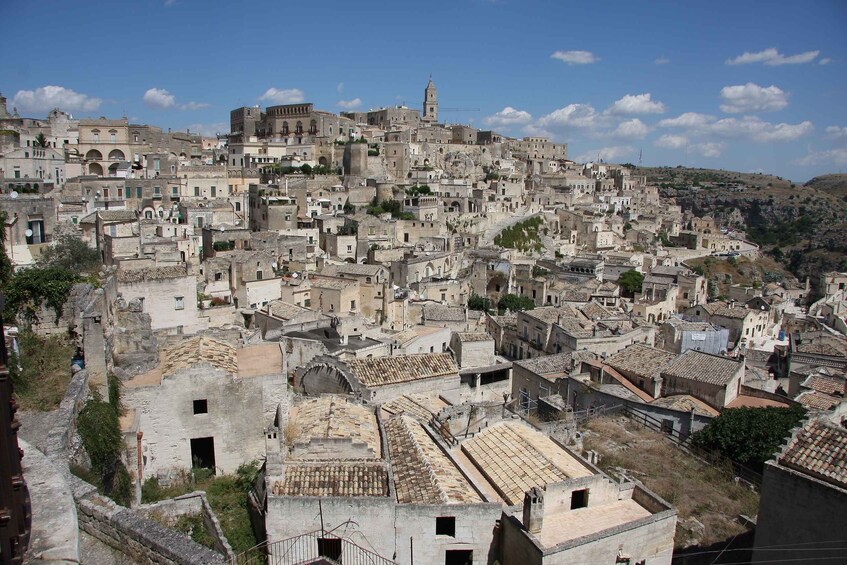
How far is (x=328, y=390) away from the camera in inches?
639

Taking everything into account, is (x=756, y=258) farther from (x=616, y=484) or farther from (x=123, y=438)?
(x=123, y=438)

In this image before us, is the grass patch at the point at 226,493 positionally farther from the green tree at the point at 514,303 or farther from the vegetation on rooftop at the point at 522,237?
the vegetation on rooftop at the point at 522,237

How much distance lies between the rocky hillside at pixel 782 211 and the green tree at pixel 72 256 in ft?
258

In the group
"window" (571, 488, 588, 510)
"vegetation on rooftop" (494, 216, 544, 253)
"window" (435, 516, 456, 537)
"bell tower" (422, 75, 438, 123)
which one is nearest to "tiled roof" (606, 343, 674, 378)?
"window" (571, 488, 588, 510)

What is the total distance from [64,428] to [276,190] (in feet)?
136

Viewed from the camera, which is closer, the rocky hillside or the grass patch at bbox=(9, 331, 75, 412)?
the grass patch at bbox=(9, 331, 75, 412)

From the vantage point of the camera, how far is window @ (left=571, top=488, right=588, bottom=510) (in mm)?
10891

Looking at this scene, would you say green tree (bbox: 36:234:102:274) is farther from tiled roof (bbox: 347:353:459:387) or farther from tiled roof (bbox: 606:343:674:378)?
tiled roof (bbox: 606:343:674:378)

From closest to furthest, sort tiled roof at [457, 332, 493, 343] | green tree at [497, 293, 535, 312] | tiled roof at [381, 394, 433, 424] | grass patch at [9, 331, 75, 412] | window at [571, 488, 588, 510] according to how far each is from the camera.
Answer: grass patch at [9, 331, 75, 412], window at [571, 488, 588, 510], tiled roof at [381, 394, 433, 424], tiled roof at [457, 332, 493, 343], green tree at [497, 293, 535, 312]

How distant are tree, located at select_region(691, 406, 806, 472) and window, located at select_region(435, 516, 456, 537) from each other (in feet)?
27.8

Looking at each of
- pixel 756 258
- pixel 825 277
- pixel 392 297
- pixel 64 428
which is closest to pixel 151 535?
pixel 64 428

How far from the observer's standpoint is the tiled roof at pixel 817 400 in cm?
1856

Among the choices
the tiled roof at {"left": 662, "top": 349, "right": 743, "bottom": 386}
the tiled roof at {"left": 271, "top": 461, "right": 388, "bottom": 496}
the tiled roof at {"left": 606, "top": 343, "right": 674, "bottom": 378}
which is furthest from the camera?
the tiled roof at {"left": 606, "top": 343, "right": 674, "bottom": 378}

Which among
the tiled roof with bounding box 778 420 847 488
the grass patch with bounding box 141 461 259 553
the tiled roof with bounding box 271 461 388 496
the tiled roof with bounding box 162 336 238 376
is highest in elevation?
the tiled roof with bounding box 162 336 238 376
